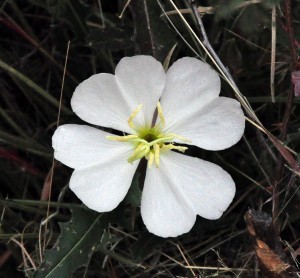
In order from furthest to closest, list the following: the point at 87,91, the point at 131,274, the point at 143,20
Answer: the point at 131,274 → the point at 143,20 → the point at 87,91

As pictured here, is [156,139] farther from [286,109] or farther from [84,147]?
[286,109]

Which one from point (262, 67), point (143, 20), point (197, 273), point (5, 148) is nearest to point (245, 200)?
point (197, 273)

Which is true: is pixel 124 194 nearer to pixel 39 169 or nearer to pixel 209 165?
pixel 209 165

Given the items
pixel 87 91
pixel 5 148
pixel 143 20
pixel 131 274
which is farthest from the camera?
pixel 5 148

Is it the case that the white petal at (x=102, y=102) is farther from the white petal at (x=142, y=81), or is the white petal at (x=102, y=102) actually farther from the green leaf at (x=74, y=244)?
the green leaf at (x=74, y=244)

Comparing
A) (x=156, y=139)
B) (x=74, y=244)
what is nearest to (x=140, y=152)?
(x=156, y=139)

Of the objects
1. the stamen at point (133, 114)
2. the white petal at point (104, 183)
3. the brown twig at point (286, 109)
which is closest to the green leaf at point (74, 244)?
the white petal at point (104, 183)
